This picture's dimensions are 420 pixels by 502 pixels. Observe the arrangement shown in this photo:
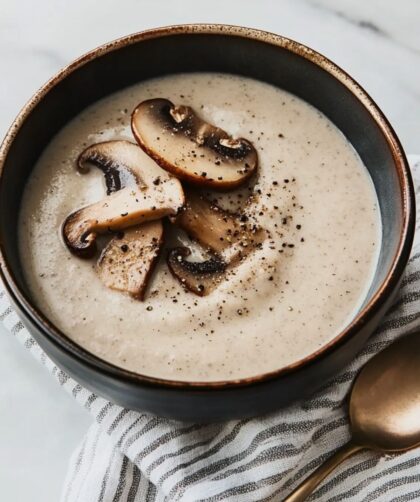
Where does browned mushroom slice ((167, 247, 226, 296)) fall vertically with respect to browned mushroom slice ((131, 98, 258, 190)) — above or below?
below

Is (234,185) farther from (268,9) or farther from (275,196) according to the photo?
(268,9)

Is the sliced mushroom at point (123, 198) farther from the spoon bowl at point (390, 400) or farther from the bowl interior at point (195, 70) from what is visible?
the spoon bowl at point (390, 400)

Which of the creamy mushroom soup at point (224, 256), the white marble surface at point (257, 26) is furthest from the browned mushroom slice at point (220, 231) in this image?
the white marble surface at point (257, 26)

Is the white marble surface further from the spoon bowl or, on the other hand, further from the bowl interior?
the spoon bowl

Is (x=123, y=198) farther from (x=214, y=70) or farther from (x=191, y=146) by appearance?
(x=214, y=70)

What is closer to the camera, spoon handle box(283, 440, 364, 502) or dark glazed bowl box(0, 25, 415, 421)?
dark glazed bowl box(0, 25, 415, 421)

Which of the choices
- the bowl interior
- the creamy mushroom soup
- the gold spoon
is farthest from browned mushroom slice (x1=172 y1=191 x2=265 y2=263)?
the gold spoon
